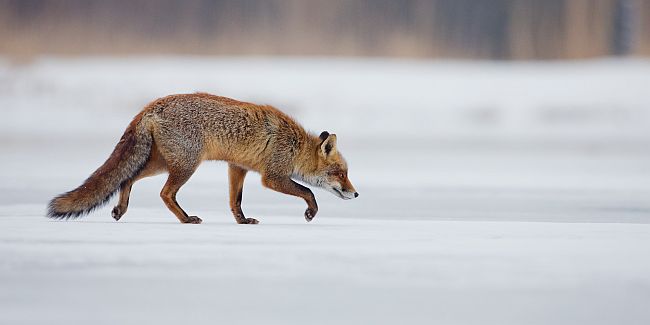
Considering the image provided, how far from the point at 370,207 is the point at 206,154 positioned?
198 centimetres

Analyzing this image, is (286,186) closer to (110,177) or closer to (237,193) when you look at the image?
(237,193)

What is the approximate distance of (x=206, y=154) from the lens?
284 inches

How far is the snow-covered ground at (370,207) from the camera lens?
4.51 metres

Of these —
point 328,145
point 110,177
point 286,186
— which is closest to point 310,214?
point 286,186

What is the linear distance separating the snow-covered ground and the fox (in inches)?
9.6

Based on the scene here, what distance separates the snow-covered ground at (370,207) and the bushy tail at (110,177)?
6.1 inches

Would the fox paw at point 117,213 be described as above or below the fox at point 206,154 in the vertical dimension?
below

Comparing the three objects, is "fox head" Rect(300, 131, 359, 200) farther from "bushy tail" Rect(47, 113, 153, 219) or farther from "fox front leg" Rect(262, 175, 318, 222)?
"bushy tail" Rect(47, 113, 153, 219)
